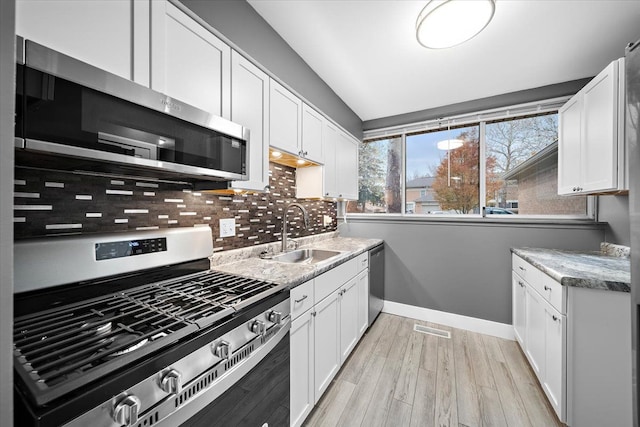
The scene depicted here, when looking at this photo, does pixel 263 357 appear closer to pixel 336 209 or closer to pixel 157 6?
pixel 157 6

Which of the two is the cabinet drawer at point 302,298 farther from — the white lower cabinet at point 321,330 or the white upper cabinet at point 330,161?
the white upper cabinet at point 330,161

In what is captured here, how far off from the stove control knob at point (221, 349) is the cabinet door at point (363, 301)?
1554 mm

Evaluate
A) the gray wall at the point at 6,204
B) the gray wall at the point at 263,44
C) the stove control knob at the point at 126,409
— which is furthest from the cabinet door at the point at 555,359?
the gray wall at the point at 263,44

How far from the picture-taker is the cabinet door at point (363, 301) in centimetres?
231

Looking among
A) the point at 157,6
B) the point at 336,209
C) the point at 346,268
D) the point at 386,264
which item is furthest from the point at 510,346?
the point at 157,6

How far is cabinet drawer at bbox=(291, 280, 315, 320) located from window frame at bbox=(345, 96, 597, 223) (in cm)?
200

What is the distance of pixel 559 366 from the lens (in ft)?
4.76

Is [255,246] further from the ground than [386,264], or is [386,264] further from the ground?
[255,246]

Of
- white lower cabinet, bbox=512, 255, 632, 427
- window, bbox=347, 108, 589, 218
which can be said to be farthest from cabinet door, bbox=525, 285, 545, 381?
window, bbox=347, 108, 589, 218

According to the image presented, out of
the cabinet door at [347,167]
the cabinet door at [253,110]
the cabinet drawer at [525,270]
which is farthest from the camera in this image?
the cabinet door at [347,167]

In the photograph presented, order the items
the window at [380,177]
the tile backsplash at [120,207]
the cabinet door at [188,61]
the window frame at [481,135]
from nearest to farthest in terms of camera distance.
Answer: the tile backsplash at [120,207] < the cabinet door at [188,61] < the window frame at [481,135] < the window at [380,177]

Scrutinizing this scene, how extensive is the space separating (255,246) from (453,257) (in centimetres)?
223

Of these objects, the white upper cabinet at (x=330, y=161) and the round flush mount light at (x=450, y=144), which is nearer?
the white upper cabinet at (x=330, y=161)

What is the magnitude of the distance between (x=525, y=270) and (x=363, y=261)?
4.39 ft
